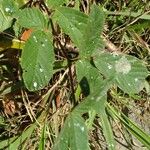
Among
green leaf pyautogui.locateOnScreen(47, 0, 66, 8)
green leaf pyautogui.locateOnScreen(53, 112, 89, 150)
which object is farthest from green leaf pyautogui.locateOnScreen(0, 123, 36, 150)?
green leaf pyautogui.locateOnScreen(47, 0, 66, 8)

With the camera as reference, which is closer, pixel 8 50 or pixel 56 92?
pixel 8 50

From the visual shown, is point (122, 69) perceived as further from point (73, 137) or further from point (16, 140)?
point (16, 140)

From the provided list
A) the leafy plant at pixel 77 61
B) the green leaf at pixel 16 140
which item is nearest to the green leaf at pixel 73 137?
the leafy plant at pixel 77 61

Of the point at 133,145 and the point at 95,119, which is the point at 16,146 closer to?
the point at 95,119

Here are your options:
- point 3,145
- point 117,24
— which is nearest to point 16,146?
point 3,145

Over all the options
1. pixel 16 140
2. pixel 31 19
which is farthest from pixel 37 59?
pixel 16 140

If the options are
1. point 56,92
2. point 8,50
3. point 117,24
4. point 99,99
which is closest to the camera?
point 99,99
